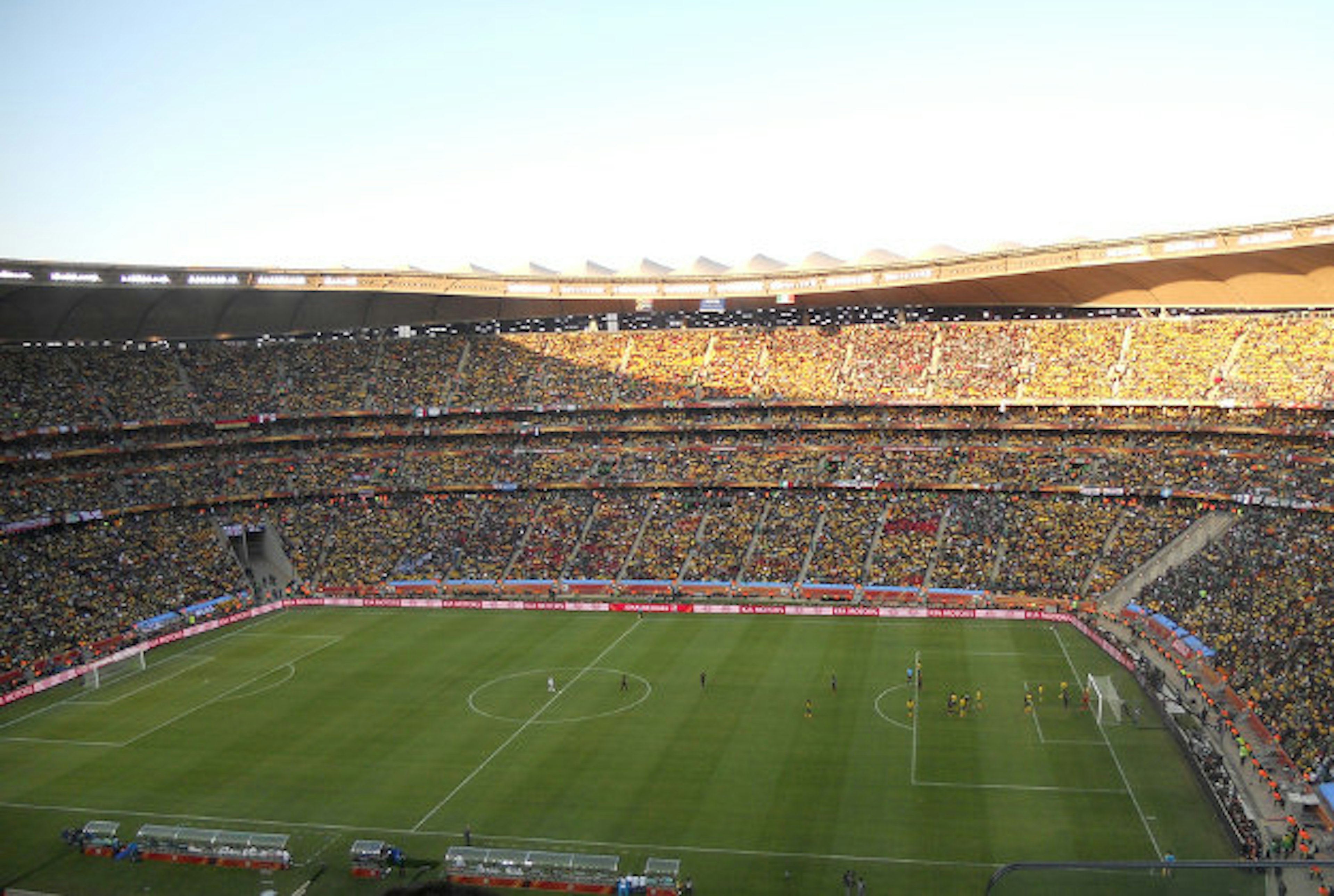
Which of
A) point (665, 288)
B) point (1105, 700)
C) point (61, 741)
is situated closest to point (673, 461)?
point (665, 288)

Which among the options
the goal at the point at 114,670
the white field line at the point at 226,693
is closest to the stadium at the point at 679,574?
the white field line at the point at 226,693

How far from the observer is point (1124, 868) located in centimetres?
1485

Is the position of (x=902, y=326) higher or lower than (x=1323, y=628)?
higher

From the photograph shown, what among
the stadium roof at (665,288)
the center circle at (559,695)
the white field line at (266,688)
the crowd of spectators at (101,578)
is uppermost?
the stadium roof at (665,288)

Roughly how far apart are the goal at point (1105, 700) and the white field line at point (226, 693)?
127 feet

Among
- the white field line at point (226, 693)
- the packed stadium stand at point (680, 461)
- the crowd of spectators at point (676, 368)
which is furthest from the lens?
the crowd of spectators at point (676, 368)

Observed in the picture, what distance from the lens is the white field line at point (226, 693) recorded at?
4234 centimetres

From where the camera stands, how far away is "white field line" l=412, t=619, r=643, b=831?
33.5 meters

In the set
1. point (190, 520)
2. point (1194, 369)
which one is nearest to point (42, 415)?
point (190, 520)

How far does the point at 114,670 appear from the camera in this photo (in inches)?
2031

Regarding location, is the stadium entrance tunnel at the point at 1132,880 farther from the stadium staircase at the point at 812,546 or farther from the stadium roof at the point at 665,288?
the stadium roof at the point at 665,288

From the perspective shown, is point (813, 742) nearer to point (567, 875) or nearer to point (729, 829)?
point (729, 829)

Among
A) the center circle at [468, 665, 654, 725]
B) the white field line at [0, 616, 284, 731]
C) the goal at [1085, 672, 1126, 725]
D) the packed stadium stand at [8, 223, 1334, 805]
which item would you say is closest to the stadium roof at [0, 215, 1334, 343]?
the packed stadium stand at [8, 223, 1334, 805]

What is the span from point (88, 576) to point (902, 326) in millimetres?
61815
